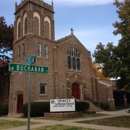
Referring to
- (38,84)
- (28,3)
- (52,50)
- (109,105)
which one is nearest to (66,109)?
(38,84)

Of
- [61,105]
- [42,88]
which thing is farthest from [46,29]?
[61,105]

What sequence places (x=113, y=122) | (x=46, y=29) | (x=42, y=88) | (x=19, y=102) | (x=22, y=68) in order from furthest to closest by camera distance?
1. (x=46, y=29)
2. (x=19, y=102)
3. (x=42, y=88)
4. (x=113, y=122)
5. (x=22, y=68)

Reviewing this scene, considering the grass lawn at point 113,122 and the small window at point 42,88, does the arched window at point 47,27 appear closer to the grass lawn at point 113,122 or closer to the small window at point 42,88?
the small window at point 42,88

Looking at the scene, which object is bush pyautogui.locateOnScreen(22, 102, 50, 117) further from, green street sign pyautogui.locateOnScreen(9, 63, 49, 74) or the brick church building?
green street sign pyautogui.locateOnScreen(9, 63, 49, 74)

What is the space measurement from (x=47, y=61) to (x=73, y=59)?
5.53 meters

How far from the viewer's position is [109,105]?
97.2 ft

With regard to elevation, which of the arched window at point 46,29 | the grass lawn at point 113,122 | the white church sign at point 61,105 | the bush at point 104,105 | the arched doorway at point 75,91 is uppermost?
the arched window at point 46,29

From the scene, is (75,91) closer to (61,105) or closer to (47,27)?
(61,105)

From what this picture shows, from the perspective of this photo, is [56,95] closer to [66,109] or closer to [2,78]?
[66,109]

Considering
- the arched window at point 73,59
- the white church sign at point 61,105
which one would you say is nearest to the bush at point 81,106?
the white church sign at point 61,105

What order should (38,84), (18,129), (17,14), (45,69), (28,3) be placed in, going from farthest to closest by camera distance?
(17,14) < (28,3) < (38,84) < (18,129) < (45,69)

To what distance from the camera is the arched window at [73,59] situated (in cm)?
2944

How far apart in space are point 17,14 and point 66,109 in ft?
59.4

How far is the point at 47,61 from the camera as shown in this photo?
85.9ft
